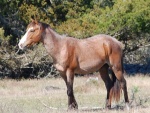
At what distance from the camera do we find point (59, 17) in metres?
30.1

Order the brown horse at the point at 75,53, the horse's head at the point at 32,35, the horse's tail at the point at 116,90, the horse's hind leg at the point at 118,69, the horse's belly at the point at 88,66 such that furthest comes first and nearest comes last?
the horse's tail at the point at 116,90, the horse's hind leg at the point at 118,69, the horse's belly at the point at 88,66, the horse's head at the point at 32,35, the brown horse at the point at 75,53

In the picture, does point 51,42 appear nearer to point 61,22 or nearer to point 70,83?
point 70,83

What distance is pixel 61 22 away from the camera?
2936cm

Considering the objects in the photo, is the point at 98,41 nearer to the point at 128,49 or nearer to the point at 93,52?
the point at 93,52

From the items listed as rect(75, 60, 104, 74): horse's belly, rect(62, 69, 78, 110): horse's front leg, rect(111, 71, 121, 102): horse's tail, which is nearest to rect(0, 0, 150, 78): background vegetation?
rect(111, 71, 121, 102): horse's tail

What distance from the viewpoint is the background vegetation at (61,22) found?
27016 mm

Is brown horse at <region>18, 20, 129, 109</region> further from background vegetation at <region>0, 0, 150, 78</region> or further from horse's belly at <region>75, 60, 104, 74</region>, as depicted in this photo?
background vegetation at <region>0, 0, 150, 78</region>

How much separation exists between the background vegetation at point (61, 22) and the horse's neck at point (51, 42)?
13.0 metres

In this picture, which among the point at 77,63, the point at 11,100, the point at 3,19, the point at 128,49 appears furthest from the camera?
the point at 128,49

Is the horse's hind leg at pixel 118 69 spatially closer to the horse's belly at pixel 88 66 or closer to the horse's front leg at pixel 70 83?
the horse's belly at pixel 88 66

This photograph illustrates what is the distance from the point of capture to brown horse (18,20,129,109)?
12469 mm

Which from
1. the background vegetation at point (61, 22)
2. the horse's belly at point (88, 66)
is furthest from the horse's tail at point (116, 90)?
the background vegetation at point (61, 22)

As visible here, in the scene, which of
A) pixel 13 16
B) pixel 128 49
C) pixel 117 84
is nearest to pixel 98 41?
pixel 117 84

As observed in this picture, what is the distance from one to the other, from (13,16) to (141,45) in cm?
866
